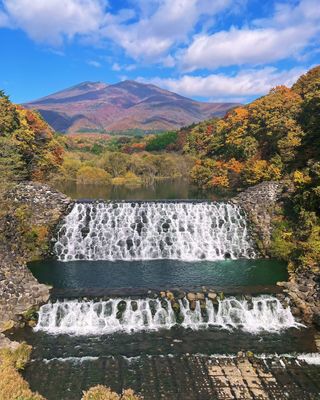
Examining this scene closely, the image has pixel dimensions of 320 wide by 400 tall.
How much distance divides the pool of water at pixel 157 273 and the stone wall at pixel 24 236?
1245mm

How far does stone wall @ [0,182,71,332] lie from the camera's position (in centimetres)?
1420

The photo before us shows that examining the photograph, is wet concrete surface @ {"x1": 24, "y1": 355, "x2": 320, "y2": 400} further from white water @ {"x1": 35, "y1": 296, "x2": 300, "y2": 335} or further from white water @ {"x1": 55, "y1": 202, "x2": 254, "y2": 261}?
A: white water @ {"x1": 55, "y1": 202, "x2": 254, "y2": 261}

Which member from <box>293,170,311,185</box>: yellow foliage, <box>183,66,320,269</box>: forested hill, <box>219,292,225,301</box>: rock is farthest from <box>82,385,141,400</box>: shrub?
<box>293,170,311,185</box>: yellow foliage

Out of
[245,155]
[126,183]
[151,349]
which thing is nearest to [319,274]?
[151,349]

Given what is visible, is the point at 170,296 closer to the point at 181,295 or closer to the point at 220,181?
the point at 181,295

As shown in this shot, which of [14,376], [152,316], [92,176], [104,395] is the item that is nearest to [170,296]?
[152,316]

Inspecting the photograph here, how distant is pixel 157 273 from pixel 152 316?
4760 millimetres

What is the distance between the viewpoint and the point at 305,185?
66.8ft

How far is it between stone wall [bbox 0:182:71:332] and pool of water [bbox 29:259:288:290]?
1245mm

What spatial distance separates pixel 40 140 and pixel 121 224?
808 inches

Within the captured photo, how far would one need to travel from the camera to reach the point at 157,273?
18.4 metres

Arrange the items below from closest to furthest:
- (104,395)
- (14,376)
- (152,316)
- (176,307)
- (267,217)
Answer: (104,395)
(14,376)
(152,316)
(176,307)
(267,217)

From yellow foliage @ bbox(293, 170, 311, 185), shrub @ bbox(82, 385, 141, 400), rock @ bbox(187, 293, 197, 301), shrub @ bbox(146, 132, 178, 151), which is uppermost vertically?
shrub @ bbox(146, 132, 178, 151)

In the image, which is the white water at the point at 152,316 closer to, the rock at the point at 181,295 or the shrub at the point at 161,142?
the rock at the point at 181,295
